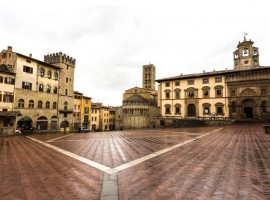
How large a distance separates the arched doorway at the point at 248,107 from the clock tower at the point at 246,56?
813 cm

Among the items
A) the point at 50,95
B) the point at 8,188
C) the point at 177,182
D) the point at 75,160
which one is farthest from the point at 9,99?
the point at 177,182

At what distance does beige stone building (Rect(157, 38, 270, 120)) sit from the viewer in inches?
1280

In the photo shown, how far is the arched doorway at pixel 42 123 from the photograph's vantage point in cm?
3098

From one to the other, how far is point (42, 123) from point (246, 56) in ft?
192

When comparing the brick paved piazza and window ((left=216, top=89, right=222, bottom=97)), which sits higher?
window ((left=216, top=89, right=222, bottom=97))

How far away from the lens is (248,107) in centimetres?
3444

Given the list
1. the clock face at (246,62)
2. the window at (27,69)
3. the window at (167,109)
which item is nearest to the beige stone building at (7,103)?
the window at (27,69)

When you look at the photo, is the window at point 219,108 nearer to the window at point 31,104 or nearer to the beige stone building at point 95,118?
the window at point 31,104

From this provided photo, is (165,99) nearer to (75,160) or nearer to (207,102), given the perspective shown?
(207,102)

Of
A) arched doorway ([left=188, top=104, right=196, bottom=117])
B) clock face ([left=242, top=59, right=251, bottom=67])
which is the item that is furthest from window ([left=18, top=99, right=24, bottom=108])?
clock face ([left=242, top=59, right=251, bottom=67])

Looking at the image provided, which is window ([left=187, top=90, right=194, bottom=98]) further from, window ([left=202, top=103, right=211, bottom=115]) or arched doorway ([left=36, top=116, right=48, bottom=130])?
arched doorway ([left=36, top=116, right=48, bottom=130])

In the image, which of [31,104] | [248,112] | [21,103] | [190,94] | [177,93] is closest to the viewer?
[21,103]

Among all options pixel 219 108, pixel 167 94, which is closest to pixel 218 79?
pixel 219 108

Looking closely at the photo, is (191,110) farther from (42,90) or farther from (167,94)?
(42,90)
